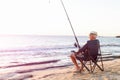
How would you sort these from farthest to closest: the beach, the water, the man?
the water < the man < the beach

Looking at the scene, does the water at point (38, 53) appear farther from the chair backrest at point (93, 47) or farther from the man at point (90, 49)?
the chair backrest at point (93, 47)

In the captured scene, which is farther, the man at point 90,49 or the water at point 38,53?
the water at point 38,53

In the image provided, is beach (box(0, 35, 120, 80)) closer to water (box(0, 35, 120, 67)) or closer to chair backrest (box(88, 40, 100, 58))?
water (box(0, 35, 120, 67))

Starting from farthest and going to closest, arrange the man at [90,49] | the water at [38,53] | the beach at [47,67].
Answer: the water at [38,53]
the man at [90,49]
the beach at [47,67]

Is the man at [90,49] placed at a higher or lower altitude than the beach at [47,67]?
higher

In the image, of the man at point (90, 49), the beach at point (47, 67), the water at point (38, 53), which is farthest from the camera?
the water at point (38, 53)

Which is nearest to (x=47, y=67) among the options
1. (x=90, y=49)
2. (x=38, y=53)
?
(x=90, y=49)

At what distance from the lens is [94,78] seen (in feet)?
27.7

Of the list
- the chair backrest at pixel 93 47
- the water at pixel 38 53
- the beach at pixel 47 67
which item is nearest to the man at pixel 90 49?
the chair backrest at pixel 93 47

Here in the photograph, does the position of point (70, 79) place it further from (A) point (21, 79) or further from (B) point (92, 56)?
(A) point (21, 79)

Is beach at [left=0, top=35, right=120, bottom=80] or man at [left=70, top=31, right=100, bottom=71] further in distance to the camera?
man at [left=70, top=31, right=100, bottom=71]

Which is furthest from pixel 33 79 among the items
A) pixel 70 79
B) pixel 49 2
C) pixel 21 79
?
pixel 49 2

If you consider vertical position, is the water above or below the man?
below

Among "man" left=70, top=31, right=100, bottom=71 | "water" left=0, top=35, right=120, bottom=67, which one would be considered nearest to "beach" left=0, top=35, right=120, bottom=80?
"water" left=0, top=35, right=120, bottom=67
